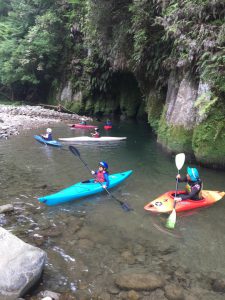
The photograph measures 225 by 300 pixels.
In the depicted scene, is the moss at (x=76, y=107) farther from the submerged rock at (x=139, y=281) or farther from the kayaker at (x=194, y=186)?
the submerged rock at (x=139, y=281)

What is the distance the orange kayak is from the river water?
157mm

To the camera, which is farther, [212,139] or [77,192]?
[212,139]

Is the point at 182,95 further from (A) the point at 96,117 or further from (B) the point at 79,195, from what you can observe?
(A) the point at 96,117

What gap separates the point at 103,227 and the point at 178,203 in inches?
78.8

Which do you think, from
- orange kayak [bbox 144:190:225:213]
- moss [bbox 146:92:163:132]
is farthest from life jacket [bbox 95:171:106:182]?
moss [bbox 146:92:163:132]

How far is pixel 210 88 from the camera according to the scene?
10289mm

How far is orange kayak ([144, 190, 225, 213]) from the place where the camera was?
24.4 feet

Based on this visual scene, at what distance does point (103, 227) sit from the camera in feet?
22.0

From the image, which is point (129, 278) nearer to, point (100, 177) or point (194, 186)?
point (194, 186)

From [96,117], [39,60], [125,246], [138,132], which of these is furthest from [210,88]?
[39,60]

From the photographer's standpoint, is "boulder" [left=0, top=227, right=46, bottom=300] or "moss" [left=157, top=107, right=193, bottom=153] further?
"moss" [left=157, top=107, right=193, bottom=153]

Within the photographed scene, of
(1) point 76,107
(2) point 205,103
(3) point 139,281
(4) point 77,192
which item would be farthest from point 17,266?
(1) point 76,107

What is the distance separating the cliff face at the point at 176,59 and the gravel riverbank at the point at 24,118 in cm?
662

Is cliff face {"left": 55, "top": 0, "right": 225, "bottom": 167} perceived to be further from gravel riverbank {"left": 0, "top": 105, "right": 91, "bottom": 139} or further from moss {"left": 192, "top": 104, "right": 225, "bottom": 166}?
gravel riverbank {"left": 0, "top": 105, "right": 91, "bottom": 139}
